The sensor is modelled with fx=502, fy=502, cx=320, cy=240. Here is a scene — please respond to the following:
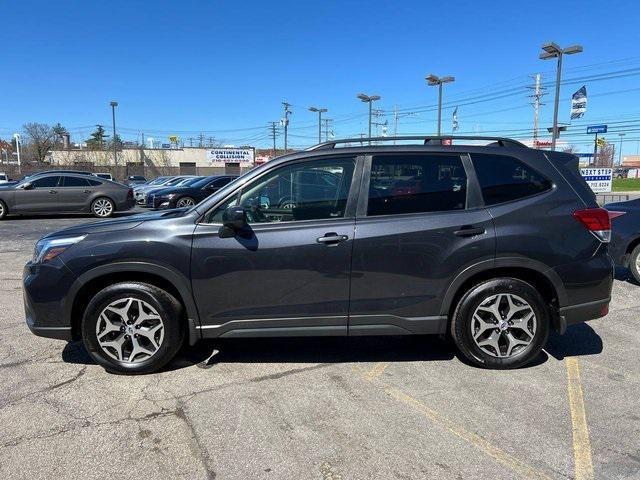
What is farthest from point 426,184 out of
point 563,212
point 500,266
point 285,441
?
point 285,441

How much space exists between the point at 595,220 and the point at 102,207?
15331 mm

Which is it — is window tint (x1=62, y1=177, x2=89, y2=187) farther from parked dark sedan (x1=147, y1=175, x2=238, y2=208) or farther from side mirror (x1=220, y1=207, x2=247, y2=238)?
side mirror (x1=220, y1=207, x2=247, y2=238)

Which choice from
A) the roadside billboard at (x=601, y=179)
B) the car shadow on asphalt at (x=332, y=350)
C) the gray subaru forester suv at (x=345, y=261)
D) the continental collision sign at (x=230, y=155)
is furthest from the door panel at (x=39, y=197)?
the continental collision sign at (x=230, y=155)

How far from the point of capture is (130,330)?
3982 mm

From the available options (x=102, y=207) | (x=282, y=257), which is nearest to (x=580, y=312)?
(x=282, y=257)

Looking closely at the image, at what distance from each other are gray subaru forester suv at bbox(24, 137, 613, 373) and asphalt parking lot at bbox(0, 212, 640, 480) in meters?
0.37

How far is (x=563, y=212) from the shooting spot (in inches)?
160

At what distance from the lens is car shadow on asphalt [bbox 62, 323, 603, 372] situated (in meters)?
4.39

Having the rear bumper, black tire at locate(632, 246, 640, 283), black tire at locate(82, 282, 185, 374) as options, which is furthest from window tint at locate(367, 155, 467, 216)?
black tire at locate(632, 246, 640, 283)

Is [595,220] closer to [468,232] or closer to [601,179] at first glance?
[468,232]

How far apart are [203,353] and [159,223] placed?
130 centimetres

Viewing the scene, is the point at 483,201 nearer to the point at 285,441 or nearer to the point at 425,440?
the point at 425,440

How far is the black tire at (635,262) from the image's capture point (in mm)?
7270

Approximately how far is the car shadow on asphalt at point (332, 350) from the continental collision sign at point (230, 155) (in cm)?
6901
